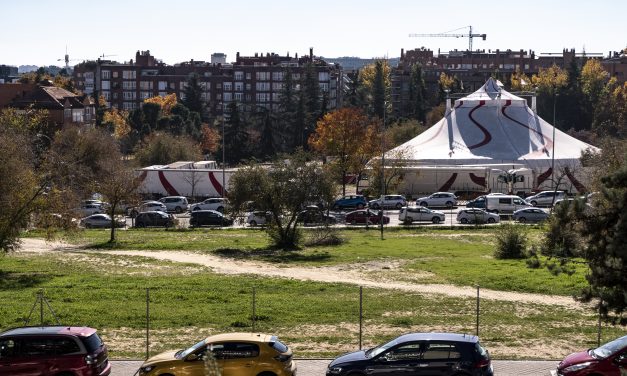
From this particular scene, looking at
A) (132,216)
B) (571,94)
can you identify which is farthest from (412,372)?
(571,94)

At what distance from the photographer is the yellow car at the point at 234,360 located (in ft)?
66.9

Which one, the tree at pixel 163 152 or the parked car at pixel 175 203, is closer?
the parked car at pixel 175 203

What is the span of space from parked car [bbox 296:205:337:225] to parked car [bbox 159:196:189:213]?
16992 millimetres

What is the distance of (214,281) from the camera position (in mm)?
35562

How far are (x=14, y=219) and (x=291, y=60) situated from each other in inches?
4445

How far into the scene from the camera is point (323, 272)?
39.3m

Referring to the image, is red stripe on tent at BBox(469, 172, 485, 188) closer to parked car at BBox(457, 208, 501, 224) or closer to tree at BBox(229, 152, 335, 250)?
parked car at BBox(457, 208, 501, 224)

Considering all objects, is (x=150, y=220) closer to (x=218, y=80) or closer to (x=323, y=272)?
(x=323, y=272)

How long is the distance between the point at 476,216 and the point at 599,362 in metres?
35.9

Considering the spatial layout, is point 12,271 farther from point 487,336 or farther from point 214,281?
point 487,336

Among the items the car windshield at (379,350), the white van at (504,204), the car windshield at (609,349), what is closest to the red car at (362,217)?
the white van at (504,204)

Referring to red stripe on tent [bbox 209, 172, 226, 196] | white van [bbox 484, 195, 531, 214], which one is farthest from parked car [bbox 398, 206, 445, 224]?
red stripe on tent [bbox 209, 172, 226, 196]

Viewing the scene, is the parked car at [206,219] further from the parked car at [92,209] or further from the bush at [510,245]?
the bush at [510,245]

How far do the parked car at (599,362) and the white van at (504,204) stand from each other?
1553 inches
